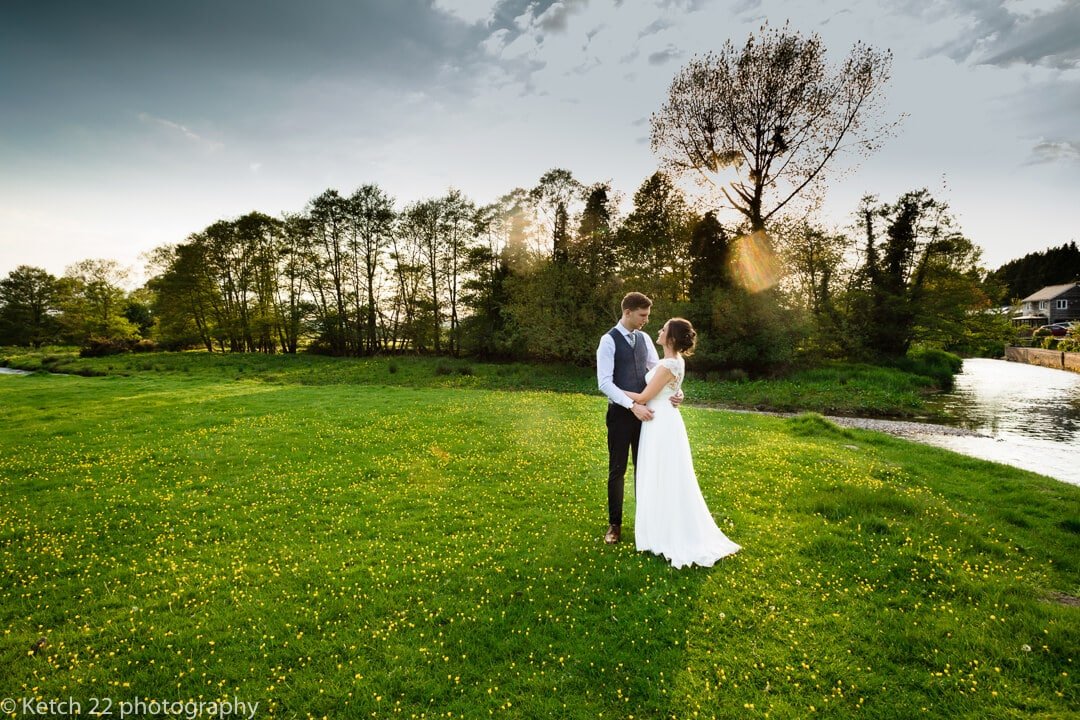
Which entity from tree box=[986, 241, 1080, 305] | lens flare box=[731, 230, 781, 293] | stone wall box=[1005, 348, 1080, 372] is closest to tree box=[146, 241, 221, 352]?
lens flare box=[731, 230, 781, 293]

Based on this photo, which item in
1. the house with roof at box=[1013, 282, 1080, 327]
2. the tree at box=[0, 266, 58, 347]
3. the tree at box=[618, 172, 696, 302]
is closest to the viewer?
the tree at box=[618, 172, 696, 302]

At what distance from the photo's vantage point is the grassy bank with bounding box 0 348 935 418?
26094 millimetres

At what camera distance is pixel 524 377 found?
3659 centimetres

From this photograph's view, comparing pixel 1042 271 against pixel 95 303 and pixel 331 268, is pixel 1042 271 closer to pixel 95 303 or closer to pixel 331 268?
pixel 331 268

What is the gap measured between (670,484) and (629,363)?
6.85ft

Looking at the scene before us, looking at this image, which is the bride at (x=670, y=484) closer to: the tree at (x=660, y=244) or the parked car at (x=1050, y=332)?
the tree at (x=660, y=244)

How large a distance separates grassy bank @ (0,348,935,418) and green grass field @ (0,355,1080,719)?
45.7 ft

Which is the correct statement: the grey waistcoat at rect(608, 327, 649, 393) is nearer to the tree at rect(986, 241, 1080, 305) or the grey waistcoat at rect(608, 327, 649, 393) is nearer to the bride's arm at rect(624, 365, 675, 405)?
the bride's arm at rect(624, 365, 675, 405)

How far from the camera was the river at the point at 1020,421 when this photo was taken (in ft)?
47.4

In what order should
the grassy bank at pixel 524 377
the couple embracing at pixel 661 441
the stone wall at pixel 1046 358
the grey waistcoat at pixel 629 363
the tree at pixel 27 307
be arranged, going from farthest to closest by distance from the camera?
the tree at pixel 27 307, the stone wall at pixel 1046 358, the grassy bank at pixel 524 377, the grey waistcoat at pixel 629 363, the couple embracing at pixel 661 441

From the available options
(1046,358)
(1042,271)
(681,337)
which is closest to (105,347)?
(681,337)

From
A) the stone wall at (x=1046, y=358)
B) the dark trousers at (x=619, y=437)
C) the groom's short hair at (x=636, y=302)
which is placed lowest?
the stone wall at (x=1046, y=358)

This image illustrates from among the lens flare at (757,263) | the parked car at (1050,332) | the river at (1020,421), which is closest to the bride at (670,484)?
the river at (1020,421)

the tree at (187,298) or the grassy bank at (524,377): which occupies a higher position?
the tree at (187,298)
